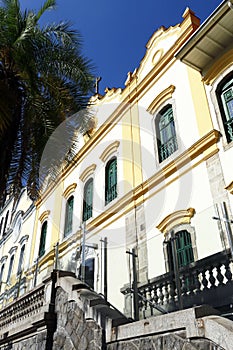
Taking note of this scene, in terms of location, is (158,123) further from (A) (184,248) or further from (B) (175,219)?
(A) (184,248)

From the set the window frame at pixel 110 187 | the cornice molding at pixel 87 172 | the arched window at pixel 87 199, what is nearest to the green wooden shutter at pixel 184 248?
the window frame at pixel 110 187

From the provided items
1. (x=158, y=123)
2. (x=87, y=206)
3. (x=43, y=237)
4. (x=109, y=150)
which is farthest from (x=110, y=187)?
(x=43, y=237)

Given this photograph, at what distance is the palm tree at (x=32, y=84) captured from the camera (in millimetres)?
8016

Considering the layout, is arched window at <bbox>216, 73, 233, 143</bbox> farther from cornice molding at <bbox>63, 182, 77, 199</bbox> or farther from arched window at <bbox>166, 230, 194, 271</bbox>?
cornice molding at <bbox>63, 182, 77, 199</bbox>

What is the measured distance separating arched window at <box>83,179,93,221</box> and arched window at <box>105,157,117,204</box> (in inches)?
54.9

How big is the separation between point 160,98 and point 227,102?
10.6 feet

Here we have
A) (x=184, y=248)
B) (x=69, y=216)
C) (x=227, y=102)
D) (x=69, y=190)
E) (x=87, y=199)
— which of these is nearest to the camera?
(x=184, y=248)

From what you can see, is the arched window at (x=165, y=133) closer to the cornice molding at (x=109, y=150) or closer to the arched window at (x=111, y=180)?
the cornice molding at (x=109, y=150)

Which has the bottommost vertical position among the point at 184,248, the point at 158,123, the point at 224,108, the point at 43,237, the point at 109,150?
the point at 184,248

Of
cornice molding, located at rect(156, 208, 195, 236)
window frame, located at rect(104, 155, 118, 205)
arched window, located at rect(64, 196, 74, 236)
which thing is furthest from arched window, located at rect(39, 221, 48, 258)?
cornice molding, located at rect(156, 208, 195, 236)

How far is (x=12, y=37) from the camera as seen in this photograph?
816cm

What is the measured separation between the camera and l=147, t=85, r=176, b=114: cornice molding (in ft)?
39.0

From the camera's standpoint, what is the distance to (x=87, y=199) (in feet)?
51.4

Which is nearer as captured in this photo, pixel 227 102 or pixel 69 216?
pixel 227 102
